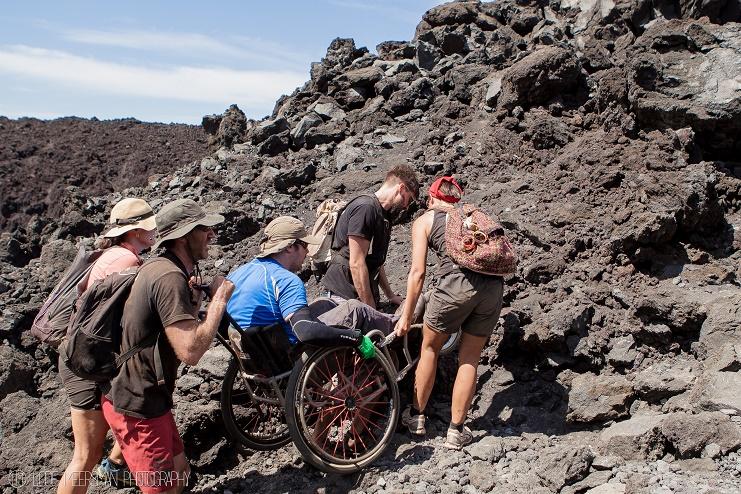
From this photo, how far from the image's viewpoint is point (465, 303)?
13.9ft

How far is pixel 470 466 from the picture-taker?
4.22 metres

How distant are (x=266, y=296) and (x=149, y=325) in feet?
2.68

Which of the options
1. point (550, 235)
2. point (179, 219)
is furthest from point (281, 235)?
point (550, 235)

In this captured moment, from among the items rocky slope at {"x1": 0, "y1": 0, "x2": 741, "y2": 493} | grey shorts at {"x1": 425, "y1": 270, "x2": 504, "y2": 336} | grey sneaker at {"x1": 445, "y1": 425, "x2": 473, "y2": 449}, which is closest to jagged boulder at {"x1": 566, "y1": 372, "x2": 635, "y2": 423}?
rocky slope at {"x1": 0, "y1": 0, "x2": 741, "y2": 493}

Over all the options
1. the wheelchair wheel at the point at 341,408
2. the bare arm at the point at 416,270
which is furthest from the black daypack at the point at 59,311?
the bare arm at the point at 416,270

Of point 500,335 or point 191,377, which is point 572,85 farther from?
point 191,377

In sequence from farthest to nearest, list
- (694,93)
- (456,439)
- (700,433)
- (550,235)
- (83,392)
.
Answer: (694,93)
(550,235)
(456,439)
(700,433)
(83,392)

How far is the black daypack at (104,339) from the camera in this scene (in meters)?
3.40

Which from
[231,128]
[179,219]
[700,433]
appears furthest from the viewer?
[231,128]

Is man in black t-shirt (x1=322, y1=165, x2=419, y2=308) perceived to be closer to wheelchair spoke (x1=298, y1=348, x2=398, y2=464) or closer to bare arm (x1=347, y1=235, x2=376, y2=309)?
bare arm (x1=347, y1=235, x2=376, y2=309)

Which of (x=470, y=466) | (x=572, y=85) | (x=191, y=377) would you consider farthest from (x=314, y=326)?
(x=572, y=85)

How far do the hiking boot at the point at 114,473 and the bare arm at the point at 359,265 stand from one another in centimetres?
198

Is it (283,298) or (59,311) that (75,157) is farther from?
(283,298)

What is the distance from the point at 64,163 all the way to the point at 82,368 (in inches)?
896
